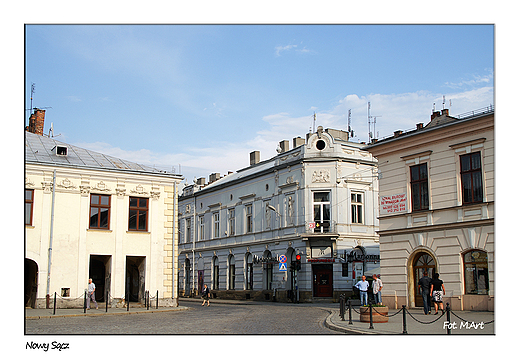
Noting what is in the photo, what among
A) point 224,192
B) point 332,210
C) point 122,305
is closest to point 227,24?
point 122,305

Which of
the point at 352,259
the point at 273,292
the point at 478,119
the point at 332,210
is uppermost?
the point at 478,119

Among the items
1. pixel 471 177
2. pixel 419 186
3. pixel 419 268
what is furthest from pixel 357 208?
pixel 471 177

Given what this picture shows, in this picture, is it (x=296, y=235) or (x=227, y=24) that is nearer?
(x=227, y=24)

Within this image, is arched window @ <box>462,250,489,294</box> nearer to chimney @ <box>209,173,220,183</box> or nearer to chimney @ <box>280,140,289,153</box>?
chimney @ <box>280,140,289,153</box>

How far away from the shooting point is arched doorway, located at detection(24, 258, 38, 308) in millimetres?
26189

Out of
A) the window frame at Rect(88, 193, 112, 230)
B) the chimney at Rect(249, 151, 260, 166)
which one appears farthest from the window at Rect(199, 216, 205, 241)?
the window frame at Rect(88, 193, 112, 230)

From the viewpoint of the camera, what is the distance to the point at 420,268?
23.6 meters

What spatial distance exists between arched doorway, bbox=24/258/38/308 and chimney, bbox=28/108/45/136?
9.69 m

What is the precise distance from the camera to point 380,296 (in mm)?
23438

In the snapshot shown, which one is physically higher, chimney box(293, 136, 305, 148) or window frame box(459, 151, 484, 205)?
chimney box(293, 136, 305, 148)

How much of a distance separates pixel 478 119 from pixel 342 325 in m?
9.77

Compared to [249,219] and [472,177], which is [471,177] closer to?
[472,177]

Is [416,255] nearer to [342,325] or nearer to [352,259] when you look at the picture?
[342,325]

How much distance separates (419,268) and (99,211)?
15994 mm
